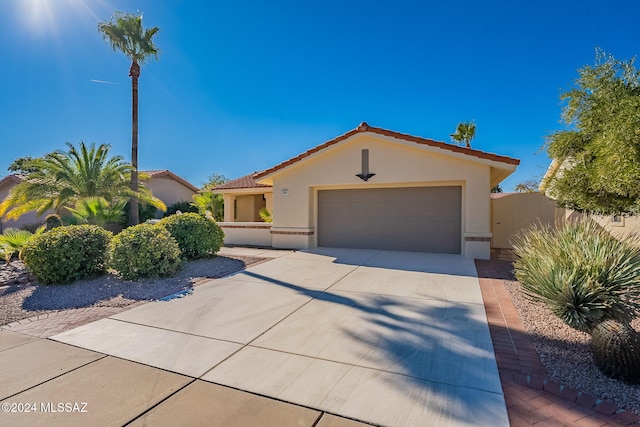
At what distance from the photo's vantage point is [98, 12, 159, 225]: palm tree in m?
14.3

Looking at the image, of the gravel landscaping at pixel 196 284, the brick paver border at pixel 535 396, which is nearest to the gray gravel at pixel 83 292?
the gravel landscaping at pixel 196 284

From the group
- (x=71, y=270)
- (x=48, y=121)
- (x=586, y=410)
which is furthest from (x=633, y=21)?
(x=48, y=121)

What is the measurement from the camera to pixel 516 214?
1352cm

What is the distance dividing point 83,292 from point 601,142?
11183mm

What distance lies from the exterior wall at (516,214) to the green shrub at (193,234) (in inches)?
474

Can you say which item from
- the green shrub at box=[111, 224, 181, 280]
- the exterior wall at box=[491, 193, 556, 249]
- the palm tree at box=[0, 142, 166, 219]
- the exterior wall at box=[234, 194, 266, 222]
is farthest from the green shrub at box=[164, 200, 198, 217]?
the exterior wall at box=[491, 193, 556, 249]

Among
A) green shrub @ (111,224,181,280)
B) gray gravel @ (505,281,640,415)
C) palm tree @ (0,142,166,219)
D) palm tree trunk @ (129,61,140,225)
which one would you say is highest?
palm tree trunk @ (129,61,140,225)

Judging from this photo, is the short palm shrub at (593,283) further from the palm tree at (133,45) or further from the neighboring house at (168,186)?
the neighboring house at (168,186)

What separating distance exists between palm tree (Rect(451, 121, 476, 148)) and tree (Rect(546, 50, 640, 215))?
74.1 feet

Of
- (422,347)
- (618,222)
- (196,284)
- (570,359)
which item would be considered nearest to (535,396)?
(570,359)

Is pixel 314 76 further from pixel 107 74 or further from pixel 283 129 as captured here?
pixel 107 74

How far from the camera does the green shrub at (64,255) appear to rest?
699 cm

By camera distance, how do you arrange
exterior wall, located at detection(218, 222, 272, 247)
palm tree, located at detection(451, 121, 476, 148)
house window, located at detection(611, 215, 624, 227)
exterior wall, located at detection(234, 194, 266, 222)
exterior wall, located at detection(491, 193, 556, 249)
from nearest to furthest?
house window, located at detection(611, 215, 624, 227) → exterior wall, located at detection(491, 193, 556, 249) → exterior wall, located at detection(218, 222, 272, 247) → exterior wall, located at detection(234, 194, 266, 222) → palm tree, located at detection(451, 121, 476, 148)

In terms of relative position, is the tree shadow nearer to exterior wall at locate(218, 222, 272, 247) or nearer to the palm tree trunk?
exterior wall at locate(218, 222, 272, 247)
